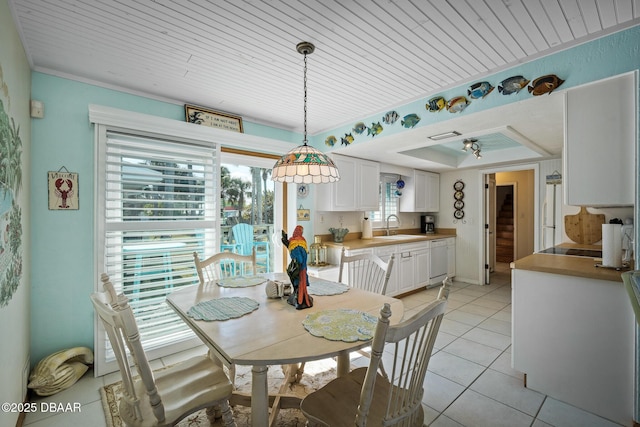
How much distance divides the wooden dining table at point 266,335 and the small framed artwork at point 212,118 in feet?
5.56

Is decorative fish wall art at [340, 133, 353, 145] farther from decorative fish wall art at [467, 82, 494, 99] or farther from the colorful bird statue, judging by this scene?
the colorful bird statue

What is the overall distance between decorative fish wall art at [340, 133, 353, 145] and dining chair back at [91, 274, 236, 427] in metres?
2.57

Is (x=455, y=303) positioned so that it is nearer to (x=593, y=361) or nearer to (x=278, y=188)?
(x=593, y=361)

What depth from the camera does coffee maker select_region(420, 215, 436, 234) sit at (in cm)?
554

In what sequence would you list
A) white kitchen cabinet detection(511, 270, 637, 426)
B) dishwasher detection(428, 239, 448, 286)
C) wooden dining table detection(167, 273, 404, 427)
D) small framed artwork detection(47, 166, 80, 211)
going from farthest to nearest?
dishwasher detection(428, 239, 448, 286), small framed artwork detection(47, 166, 80, 211), white kitchen cabinet detection(511, 270, 637, 426), wooden dining table detection(167, 273, 404, 427)

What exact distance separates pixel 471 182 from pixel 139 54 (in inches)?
201

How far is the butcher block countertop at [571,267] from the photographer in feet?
5.94

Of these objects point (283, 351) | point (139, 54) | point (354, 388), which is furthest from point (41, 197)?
point (354, 388)

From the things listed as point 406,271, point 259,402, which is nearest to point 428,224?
point 406,271

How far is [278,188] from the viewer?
142 inches

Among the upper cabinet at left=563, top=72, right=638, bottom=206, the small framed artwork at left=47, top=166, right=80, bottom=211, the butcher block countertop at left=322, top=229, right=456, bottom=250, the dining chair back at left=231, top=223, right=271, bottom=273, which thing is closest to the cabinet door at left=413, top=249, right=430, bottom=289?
the butcher block countertop at left=322, top=229, right=456, bottom=250

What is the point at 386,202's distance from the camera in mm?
5094

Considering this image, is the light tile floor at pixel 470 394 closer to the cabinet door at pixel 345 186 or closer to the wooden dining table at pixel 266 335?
the wooden dining table at pixel 266 335

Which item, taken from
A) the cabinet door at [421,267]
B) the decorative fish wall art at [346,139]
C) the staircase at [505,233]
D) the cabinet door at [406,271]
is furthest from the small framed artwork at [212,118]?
the staircase at [505,233]
